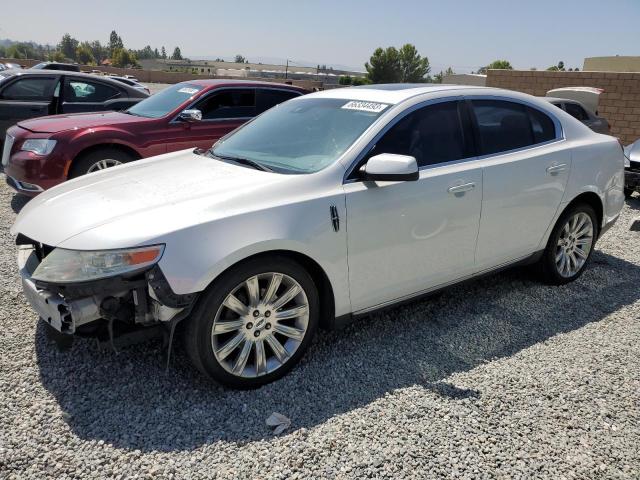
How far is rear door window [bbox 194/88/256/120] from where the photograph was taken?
7039mm

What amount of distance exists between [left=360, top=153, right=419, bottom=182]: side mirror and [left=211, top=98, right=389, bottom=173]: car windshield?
27 centimetres

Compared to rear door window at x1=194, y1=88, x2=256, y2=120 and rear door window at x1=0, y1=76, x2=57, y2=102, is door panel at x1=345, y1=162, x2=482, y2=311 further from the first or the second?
rear door window at x1=0, y1=76, x2=57, y2=102

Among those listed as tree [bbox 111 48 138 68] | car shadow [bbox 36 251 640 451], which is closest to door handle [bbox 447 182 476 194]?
car shadow [bbox 36 251 640 451]

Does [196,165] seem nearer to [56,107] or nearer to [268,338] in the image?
[268,338]

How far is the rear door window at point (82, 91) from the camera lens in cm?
882

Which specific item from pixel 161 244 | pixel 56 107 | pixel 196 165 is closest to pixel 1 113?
pixel 56 107

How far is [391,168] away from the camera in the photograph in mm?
3025

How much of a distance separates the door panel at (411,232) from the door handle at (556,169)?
2.71ft

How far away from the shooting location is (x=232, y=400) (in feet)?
9.50

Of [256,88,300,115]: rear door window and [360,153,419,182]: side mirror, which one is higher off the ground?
[256,88,300,115]: rear door window

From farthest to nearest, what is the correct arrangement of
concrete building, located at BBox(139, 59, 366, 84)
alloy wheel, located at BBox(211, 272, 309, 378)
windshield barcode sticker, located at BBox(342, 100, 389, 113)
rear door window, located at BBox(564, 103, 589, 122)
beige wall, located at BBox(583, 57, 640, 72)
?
concrete building, located at BBox(139, 59, 366, 84)
beige wall, located at BBox(583, 57, 640, 72)
rear door window, located at BBox(564, 103, 589, 122)
windshield barcode sticker, located at BBox(342, 100, 389, 113)
alloy wheel, located at BBox(211, 272, 309, 378)

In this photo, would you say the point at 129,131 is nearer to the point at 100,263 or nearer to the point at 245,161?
the point at 245,161

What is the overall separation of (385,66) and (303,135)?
7593 cm

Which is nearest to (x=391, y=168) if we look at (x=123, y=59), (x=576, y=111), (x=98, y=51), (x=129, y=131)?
(x=129, y=131)
